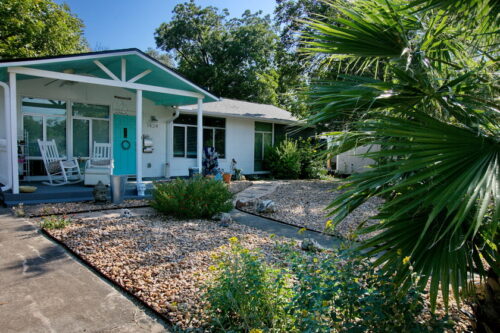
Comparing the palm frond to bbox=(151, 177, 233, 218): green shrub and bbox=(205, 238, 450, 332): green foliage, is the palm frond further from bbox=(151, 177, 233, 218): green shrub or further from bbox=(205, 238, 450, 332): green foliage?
bbox=(151, 177, 233, 218): green shrub

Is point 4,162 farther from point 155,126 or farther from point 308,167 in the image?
point 308,167

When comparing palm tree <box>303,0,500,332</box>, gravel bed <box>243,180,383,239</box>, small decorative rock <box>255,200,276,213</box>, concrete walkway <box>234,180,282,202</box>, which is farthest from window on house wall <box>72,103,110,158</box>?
palm tree <box>303,0,500,332</box>

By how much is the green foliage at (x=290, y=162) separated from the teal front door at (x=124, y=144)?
19.6 feet

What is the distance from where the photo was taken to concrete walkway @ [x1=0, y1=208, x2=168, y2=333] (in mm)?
2627

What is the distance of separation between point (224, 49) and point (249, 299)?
25.6m

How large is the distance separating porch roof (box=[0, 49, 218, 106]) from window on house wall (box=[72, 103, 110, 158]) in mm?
1289

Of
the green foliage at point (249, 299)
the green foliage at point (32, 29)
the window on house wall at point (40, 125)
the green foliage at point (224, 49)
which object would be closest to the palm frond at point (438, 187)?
the green foliage at point (249, 299)

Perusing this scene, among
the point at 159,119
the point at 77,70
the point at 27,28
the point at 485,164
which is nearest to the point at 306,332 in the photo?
the point at 485,164

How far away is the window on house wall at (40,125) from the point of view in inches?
384

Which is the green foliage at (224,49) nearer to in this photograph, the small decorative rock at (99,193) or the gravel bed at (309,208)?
the gravel bed at (309,208)

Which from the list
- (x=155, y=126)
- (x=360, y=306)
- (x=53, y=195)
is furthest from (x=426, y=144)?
(x=155, y=126)

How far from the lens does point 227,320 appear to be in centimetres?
256

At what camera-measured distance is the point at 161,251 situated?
442cm

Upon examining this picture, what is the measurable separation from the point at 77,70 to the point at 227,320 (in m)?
9.00
